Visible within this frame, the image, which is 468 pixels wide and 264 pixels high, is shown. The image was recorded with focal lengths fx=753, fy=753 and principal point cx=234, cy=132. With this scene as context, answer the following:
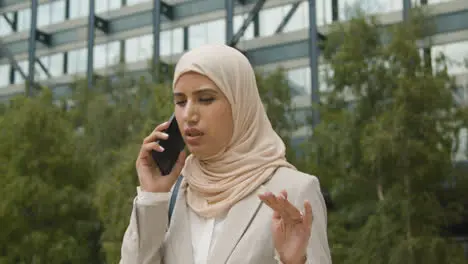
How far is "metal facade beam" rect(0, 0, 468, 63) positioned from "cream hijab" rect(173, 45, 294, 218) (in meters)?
16.7

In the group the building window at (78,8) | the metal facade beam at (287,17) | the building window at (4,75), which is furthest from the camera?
the building window at (4,75)

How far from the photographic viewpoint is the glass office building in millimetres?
19141

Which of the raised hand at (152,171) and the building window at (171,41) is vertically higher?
the building window at (171,41)

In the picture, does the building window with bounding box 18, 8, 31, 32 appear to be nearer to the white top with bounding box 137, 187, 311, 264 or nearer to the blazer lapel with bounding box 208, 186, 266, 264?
the white top with bounding box 137, 187, 311, 264

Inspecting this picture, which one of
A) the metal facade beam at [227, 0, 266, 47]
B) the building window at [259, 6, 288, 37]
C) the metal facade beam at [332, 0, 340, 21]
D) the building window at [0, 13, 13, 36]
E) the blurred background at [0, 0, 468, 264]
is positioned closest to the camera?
the blurred background at [0, 0, 468, 264]

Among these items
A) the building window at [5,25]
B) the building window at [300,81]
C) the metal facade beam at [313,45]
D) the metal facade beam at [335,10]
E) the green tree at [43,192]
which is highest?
the building window at [5,25]

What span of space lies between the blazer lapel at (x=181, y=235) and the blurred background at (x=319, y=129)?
10.3 m

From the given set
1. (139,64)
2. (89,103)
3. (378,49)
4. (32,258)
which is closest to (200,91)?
(378,49)

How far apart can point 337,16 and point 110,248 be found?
9.58 meters

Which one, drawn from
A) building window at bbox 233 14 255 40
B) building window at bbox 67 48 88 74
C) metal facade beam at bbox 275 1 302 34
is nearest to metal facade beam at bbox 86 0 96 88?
building window at bbox 67 48 88 74

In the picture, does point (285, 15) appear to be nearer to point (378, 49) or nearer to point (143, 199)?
point (378, 49)

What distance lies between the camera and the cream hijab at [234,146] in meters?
2.80

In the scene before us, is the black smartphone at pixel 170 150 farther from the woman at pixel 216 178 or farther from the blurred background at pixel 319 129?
the blurred background at pixel 319 129

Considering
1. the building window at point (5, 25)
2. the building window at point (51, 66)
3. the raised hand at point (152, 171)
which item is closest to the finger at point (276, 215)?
the raised hand at point (152, 171)
